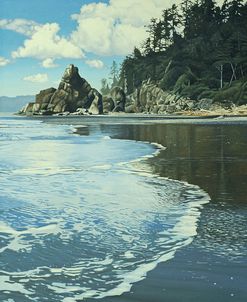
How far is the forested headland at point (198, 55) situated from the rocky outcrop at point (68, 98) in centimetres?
1410

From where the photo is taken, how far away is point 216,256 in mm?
5582

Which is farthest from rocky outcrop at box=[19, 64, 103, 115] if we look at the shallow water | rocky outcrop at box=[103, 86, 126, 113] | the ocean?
the shallow water

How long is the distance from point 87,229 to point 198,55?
10317cm

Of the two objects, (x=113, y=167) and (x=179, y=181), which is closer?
(x=179, y=181)

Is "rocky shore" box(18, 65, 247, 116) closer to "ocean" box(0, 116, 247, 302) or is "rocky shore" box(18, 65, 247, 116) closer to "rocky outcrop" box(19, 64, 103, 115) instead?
"rocky outcrop" box(19, 64, 103, 115)

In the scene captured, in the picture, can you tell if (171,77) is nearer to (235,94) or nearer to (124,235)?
(235,94)

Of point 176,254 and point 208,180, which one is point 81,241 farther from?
point 208,180

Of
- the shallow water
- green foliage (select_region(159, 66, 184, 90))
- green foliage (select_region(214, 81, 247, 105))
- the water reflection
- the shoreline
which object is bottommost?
the shallow water

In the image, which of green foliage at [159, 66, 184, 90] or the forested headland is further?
green foliage at [159, 66, 184, 90]

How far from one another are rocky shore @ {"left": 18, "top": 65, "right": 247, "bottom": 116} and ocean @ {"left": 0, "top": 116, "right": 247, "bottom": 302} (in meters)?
85.8

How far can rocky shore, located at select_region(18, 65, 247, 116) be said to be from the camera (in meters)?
107

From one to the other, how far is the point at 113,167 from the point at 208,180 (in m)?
3.99

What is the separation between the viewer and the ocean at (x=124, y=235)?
15.5ft

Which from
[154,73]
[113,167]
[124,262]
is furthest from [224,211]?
[154,73]
